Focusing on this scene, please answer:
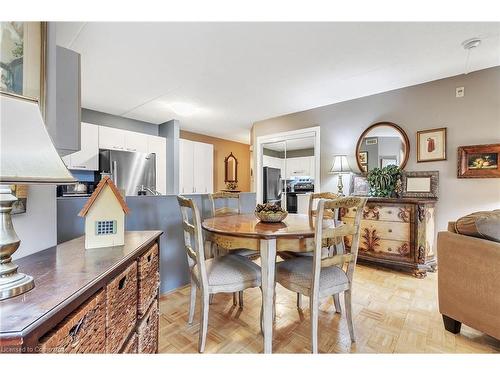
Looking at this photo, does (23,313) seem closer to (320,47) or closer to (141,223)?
(141,223)

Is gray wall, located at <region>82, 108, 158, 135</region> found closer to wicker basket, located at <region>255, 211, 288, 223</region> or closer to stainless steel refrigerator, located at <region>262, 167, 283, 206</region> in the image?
stainless steel refrigerator, located at <region>262, 167, 283, 206</region>

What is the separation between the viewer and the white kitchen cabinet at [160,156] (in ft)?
14.2

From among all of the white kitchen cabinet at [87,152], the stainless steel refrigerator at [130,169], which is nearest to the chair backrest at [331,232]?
the stainless steel refrigerator at [130,169]

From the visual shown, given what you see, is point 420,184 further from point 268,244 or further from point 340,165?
point 268,244

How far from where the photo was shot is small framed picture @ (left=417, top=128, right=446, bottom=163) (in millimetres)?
2801

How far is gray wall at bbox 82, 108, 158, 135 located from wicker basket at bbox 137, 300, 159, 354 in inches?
147

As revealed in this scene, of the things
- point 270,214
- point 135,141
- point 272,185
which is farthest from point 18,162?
point 272,185

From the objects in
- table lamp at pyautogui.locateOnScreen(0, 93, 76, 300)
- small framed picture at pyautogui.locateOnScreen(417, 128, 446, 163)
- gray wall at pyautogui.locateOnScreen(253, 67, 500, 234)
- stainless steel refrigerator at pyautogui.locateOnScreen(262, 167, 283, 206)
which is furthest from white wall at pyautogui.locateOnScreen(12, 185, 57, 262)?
stainless steel refrigerator at pyautogui.locateOnScreen(262, 167, 283, 206)

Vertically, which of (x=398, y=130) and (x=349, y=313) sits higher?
(x=398, y=130)

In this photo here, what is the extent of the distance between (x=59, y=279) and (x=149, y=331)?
65 cm

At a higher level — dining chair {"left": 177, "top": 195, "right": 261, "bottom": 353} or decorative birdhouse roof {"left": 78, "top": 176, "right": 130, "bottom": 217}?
decorative birdhouse roof {"left": 78, "top": 176, "right": 130, "bottom": 217}

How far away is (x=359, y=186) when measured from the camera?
11.2 ft

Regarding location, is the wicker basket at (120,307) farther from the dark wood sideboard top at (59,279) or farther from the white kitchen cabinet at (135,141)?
the white kitchen cabinet at (135,141)
